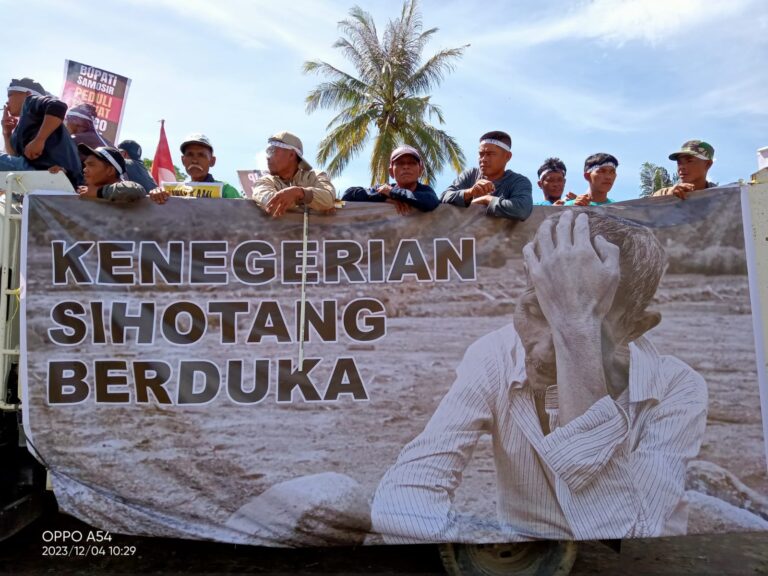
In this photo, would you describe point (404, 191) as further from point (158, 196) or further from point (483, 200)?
point (158, 196)

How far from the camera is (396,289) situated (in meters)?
3.59

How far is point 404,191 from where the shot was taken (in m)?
3.65

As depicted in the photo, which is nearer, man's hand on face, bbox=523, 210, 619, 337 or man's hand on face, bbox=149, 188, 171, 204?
man's hand on face, bbox=523, 210, 619, 337

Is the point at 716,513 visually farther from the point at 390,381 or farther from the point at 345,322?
the point at 345,322

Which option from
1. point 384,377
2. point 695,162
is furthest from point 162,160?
point 695,162

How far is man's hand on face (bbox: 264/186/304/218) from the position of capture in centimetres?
353

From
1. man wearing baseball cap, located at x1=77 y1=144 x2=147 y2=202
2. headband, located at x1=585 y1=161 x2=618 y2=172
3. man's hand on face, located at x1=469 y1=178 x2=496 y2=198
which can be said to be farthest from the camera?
headband, located at x1=585 y1=161 x2=618 y2=172

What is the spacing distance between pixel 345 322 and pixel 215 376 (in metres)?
0.82

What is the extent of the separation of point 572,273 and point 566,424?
0.87 m

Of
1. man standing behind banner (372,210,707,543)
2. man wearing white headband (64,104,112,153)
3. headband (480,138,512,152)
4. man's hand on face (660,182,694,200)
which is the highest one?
man wearing white headband (64,104,112,153)

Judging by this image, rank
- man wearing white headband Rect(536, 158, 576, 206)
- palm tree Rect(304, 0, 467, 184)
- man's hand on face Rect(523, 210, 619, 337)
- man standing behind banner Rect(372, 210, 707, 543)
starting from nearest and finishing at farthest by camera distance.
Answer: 1. man standing behind banner Rect(372, 210, 707, 543)
2. man's hand on face Rect(523, 210, 619, 337)
3. man wearing white headband Rect(536, 158, 576, 206)
4. palm tree Rect(304, 0, 467, 184)

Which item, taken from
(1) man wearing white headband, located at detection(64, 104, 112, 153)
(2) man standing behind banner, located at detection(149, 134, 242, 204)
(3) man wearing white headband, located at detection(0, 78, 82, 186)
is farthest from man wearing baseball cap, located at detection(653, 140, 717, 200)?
(1) man wearing white headband, located at detection(64, 104, 112, 153)

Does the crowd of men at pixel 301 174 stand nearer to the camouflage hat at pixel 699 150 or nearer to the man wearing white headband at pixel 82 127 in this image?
the camouflage hat at pixel 699 150

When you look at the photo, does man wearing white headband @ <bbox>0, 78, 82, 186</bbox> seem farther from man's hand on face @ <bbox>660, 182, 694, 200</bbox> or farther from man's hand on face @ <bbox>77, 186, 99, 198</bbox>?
man's hand on face @ <bbox>660, 182, 694, 200</bbox>
